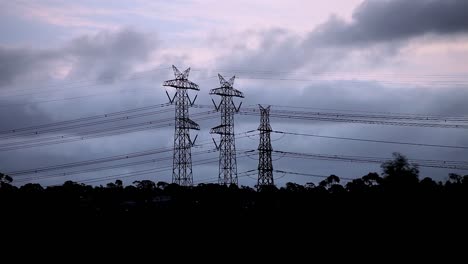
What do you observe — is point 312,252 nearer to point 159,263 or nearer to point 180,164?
point 159,263

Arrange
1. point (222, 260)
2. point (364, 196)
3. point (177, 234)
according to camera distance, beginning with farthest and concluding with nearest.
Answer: point (364, 196)
point (177, 234)
point (222, 260)

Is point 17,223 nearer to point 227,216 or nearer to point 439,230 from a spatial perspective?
point 227,216

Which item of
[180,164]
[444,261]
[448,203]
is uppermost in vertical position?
[180,164]

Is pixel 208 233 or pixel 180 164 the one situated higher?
pixel 180 164

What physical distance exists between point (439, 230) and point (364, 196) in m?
13.8

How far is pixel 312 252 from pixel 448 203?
14.4 m

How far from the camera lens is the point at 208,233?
57500mm

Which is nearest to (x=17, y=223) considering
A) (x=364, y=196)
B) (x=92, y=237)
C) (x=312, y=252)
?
(x=92, y=237)

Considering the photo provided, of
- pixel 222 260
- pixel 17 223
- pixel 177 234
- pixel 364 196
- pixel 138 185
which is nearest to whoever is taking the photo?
pixel 222 260

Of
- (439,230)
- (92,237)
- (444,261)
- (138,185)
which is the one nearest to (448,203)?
(439,230)

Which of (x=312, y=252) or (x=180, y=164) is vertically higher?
(x=180, y=164)

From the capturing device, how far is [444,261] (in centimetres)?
4756

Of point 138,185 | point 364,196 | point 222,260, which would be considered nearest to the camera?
point 222,260

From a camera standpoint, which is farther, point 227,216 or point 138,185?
point 138,185
